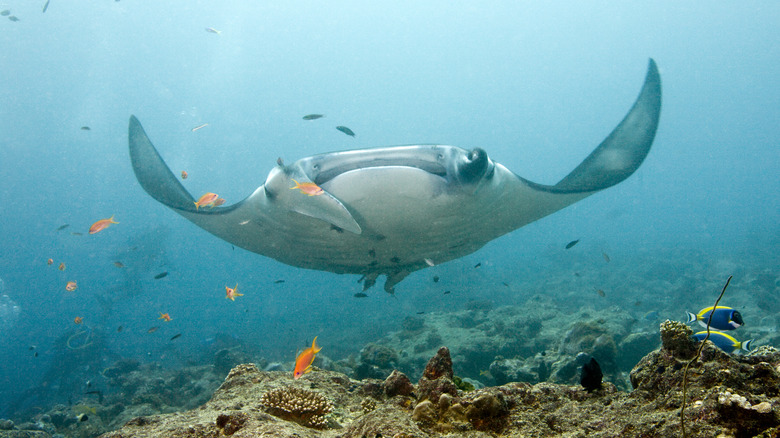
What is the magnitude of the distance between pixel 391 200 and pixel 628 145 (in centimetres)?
368

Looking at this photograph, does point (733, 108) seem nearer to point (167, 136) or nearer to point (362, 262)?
point (362, 262)

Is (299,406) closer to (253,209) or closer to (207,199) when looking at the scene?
(253,209)

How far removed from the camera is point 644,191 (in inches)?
5022

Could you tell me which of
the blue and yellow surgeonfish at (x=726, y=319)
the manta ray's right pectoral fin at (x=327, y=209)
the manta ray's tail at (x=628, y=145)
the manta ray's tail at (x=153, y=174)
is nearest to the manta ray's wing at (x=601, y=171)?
the manta ray's tail at (x=628, y=145)

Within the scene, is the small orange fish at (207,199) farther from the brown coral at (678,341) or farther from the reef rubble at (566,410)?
the brown coral at (678,341)

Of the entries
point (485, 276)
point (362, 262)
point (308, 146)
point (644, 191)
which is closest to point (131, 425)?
point (362, 262)

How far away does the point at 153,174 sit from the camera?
4805 millimetres

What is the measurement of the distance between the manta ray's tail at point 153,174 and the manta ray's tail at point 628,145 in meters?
5.06

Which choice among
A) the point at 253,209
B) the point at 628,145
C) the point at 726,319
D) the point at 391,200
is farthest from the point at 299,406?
the point at 628,145

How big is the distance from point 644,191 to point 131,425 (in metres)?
160

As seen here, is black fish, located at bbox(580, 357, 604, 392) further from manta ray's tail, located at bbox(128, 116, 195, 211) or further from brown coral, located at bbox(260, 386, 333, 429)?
manta ray's tail, located at bbox(128, 116, 195, 211)

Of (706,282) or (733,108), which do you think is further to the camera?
(733,108)

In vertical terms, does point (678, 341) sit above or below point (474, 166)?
below

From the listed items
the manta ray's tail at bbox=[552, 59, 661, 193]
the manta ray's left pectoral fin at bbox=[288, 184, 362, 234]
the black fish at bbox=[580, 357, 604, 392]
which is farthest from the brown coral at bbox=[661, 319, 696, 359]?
the manta ray's tail at bbox=[552, 59, 661, 193]
